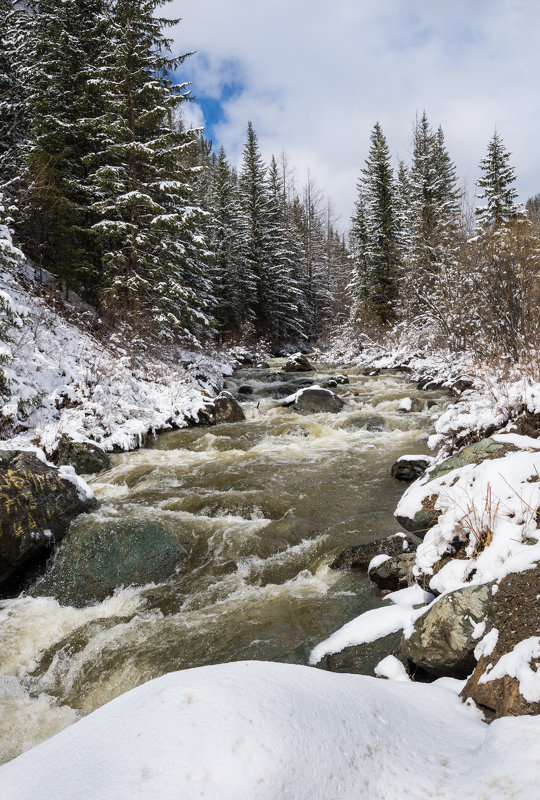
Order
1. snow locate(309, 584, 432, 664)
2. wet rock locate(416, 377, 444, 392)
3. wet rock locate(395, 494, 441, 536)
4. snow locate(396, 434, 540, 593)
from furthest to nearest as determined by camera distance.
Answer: wet rock locate(416, 377, 444, 392)
wet rock locate(395, 494, 441, 536)
snow locate(309, 584, 432, 664)
snow locate(396, 434, 540, 593)

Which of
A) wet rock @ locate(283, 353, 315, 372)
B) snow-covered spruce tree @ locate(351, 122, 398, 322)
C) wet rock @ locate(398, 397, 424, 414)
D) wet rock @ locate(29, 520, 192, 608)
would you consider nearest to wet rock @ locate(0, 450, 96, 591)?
wet rock @ locate(29, 520, 192, 608)

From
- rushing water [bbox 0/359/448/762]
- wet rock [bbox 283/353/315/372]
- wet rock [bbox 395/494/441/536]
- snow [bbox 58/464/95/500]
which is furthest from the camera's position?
wet rock [bbox 283/353/315/372]

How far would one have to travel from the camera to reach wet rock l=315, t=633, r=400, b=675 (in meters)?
2.94

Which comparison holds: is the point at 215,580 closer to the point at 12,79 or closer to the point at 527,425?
the point at 527,425

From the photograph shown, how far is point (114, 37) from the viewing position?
46.3ft

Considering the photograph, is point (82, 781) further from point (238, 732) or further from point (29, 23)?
point (29, 23)

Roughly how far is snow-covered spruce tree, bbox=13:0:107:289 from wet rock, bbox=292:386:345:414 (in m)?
8.02

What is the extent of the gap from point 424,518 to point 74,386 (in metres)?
8.33

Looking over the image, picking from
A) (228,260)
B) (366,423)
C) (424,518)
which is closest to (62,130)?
(228,260)

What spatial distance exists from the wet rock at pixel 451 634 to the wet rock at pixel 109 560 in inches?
118

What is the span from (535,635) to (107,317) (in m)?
13.0

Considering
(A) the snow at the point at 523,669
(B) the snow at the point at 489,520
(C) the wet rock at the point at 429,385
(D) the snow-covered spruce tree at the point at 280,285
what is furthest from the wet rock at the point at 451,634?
(D) the snow-covered spruce tree at the point at 280,285

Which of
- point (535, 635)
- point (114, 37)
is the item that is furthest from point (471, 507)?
point (114, 37)

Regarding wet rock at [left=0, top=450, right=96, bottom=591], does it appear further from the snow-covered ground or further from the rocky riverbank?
the rocky riverbank
